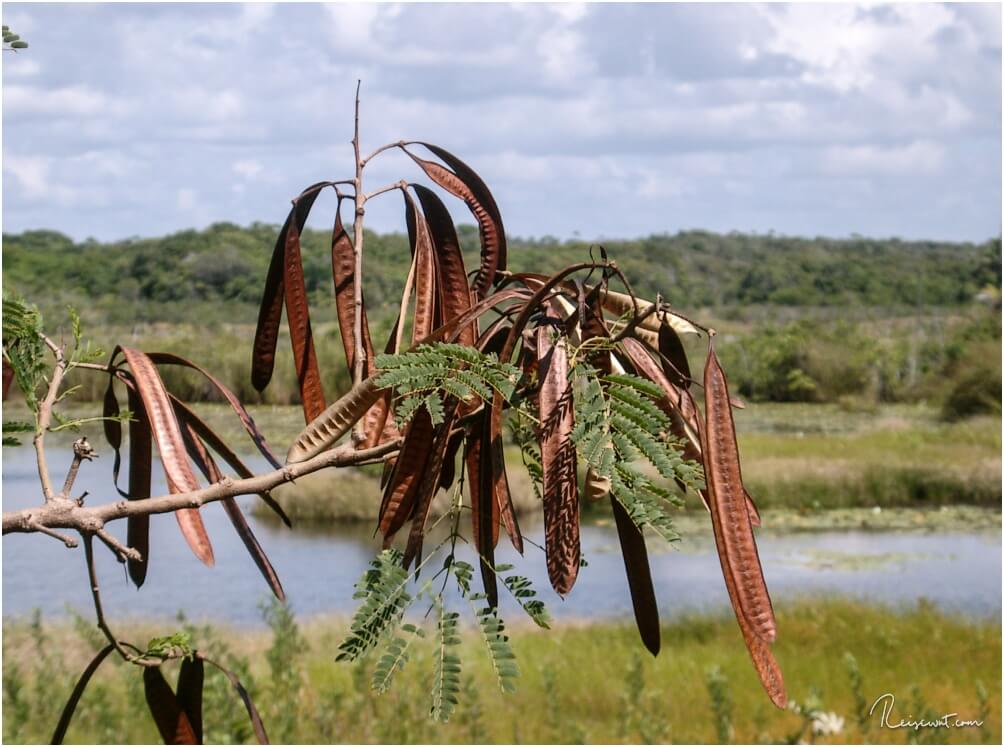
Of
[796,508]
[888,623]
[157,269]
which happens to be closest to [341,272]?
[888,623]

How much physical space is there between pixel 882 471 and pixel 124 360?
1829cm

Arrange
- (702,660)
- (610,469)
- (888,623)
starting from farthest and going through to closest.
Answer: (888,623)
(702,660)
(610,469)

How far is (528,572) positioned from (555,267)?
11688 mm

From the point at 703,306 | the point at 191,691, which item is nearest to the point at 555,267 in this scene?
the point at 191,691

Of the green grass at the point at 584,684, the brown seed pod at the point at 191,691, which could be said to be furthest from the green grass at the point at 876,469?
the brown seed pod at the point at 191,691

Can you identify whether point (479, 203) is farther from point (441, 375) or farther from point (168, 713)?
point (168, 713)

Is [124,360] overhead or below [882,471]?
overhead

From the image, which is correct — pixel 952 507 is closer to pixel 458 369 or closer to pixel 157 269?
pixel 458 369

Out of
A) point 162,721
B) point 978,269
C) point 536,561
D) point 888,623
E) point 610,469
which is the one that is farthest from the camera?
point 978,269

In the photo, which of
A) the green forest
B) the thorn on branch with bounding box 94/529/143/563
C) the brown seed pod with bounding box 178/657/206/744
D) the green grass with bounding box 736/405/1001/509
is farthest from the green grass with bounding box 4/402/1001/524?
the thorn on branch with bounding box 94/529/143/563

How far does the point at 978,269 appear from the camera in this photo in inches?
2281

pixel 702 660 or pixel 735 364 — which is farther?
pixel 735 364

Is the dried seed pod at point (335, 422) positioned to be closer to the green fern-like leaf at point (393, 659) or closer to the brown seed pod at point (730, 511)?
the green fern-like leaf at point (393, 659)

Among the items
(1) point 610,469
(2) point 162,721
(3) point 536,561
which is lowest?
(3) point 536,561
